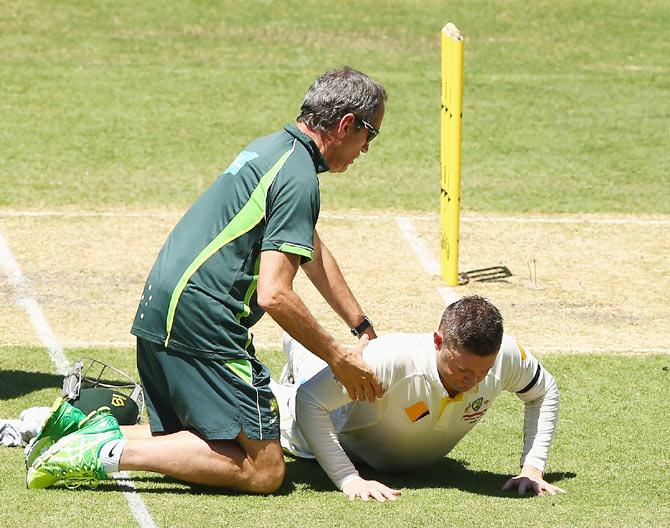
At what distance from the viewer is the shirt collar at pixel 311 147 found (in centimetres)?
583

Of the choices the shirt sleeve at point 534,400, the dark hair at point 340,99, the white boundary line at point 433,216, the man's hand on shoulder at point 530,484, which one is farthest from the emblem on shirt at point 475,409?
the white boundary line at point 433,216

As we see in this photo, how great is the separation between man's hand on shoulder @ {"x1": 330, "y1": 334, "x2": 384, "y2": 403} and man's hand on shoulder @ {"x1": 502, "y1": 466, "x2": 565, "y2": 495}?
794mm

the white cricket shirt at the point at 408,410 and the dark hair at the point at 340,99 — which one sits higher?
the dark hair at the point at 340,99

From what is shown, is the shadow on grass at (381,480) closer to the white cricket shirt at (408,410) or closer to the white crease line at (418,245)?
the white cricket shirt at (408,410)

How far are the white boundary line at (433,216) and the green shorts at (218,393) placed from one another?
625 centimetres

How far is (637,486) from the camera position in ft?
20.4

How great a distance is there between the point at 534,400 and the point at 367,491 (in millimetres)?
951

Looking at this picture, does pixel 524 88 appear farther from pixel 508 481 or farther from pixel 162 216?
pixel 508 481

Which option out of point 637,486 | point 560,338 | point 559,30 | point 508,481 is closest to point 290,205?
point 508,481

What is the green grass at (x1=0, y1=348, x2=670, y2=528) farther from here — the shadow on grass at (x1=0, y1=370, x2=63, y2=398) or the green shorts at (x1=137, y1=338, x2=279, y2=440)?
Result: the green shorts at (x1=137, y1=338, x2=279, y2=440)

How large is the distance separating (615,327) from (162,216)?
448 cm

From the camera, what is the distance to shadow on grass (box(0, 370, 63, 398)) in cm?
750

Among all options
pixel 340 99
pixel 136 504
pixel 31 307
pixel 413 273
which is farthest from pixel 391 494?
pixel 413 273

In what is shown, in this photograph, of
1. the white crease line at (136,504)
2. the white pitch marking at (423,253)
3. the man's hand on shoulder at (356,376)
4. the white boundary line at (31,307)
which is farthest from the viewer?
the white pitch marking at (423,253)
